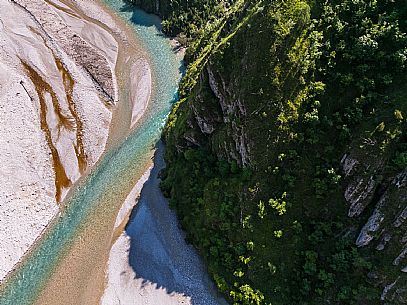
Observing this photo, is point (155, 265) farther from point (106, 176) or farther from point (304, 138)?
point (304, 138)

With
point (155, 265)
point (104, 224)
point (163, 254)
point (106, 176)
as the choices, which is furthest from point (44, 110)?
point (155, 265)

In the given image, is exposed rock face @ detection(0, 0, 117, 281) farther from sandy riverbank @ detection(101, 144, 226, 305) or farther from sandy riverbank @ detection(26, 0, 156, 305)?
sandy riverbank @ detection(101, 144, 226, 305)

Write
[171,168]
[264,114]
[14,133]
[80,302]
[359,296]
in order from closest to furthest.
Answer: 1. [359,296]
2. [264,114]
3. [80,302]
4. [171,168]
5. [14,133]

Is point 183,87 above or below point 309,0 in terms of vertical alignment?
below

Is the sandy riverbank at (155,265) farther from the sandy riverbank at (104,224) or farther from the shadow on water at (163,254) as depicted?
the sandy riverbank at (104,224)

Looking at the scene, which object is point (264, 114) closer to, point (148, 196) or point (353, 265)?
point (353, 265)

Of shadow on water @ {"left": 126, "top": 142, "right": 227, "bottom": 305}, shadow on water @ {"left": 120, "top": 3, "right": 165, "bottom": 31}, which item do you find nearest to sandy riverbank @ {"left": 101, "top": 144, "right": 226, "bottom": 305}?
shadow on water @ {"left": 126, "top": 142, "right": 227, "bottom": 305}

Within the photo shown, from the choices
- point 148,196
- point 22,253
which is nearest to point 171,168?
point 148,196
